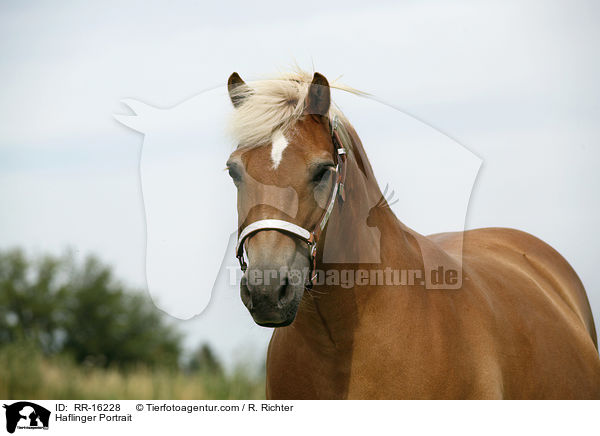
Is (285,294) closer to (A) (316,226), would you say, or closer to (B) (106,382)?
(A) (316,226)

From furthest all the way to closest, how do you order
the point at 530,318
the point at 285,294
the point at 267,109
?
1. the point at 530,318
2. the point at 267,109
3. the point at 285,294

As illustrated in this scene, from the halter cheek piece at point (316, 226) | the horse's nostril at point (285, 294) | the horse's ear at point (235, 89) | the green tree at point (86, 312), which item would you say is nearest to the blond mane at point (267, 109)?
the horse's ear at point (235, 89)

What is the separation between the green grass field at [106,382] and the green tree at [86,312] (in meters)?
26.8

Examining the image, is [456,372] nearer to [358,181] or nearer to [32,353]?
[358,181]

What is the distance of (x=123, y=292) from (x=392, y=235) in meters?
39.2

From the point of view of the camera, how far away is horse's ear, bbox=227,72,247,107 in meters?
2.83

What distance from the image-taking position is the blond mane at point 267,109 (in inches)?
100

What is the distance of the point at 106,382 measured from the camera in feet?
26.4

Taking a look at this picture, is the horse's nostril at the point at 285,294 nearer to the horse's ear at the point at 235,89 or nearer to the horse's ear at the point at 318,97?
the horse's ear at the point at 318,97

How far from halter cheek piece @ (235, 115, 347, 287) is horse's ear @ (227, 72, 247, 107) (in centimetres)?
47

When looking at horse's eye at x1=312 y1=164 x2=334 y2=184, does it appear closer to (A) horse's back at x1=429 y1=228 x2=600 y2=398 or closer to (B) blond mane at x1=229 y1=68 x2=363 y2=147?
(B) blond mane at x1=229 y1=68 x2=363 y2=147
